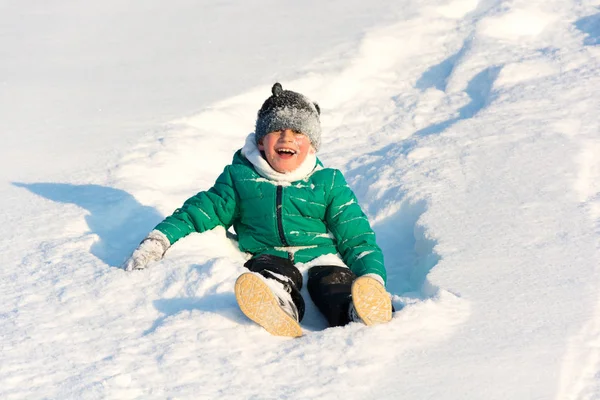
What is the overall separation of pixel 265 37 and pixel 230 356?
4899 millimetres

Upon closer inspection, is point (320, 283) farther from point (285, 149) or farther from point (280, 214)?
point (285, 149)

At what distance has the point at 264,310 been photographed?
8.84 feet

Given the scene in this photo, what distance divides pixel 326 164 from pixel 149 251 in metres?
2.02

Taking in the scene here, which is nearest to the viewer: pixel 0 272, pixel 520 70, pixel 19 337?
pixel 19 337

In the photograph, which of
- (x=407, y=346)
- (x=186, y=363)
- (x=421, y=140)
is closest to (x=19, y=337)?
(x=186, y=363)

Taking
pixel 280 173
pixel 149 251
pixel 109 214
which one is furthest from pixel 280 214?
pixel 109 214

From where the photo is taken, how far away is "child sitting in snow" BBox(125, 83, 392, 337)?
10.6 feet

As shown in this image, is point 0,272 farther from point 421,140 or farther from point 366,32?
point 366,32

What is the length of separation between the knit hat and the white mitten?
2.01ft

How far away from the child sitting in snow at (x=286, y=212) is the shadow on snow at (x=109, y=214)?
1.23 ft

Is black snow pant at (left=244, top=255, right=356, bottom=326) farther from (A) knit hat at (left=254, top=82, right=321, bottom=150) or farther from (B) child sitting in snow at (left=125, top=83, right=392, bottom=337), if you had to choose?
(A) knit hat at (left=254, top=82, right=321, bottom=150)

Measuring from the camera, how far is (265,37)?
707 cm

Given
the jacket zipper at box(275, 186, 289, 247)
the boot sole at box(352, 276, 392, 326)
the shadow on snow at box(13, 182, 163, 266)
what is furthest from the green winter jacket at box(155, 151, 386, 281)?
the boot sole at box(352, 276, 392, 326)

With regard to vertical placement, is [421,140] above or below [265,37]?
below
